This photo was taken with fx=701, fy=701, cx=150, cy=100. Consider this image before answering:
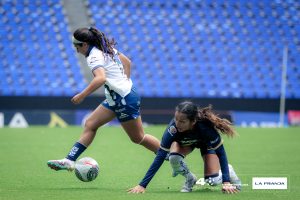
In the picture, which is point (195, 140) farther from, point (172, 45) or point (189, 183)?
point (172, 45)

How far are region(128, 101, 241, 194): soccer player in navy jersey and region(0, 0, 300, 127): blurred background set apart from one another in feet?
56.9

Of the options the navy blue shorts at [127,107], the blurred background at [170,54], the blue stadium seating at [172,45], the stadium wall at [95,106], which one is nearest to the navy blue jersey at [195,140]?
the navy blue shorts at [127,107]

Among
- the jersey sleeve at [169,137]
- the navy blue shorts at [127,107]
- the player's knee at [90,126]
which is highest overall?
the navy blue shorts at [127,107]

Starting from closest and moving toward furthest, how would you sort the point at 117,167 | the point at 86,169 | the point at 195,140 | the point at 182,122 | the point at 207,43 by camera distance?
the point at 182,122 → the point at 195,140 → the point at 86,169 → the point at 117,167 → the point at 207,43

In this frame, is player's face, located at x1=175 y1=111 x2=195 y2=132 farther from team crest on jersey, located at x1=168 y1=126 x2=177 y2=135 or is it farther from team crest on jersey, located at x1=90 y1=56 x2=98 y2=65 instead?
team crest on jersey, located at x1=90 y1=56 x2=98 y2=65

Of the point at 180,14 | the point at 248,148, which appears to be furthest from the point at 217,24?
the point at 248,148

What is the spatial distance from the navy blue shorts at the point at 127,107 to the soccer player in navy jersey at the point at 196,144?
996mm

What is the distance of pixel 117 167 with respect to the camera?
11930 mm

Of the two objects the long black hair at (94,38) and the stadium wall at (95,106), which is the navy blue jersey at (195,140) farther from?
the stadium wall at (95,106)

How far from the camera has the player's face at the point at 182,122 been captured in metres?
7.76

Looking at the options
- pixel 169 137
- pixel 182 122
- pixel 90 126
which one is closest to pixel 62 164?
pixel 90 126

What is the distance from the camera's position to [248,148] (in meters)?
16.6

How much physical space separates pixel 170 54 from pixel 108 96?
825 inches

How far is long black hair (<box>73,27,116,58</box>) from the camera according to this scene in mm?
9094
